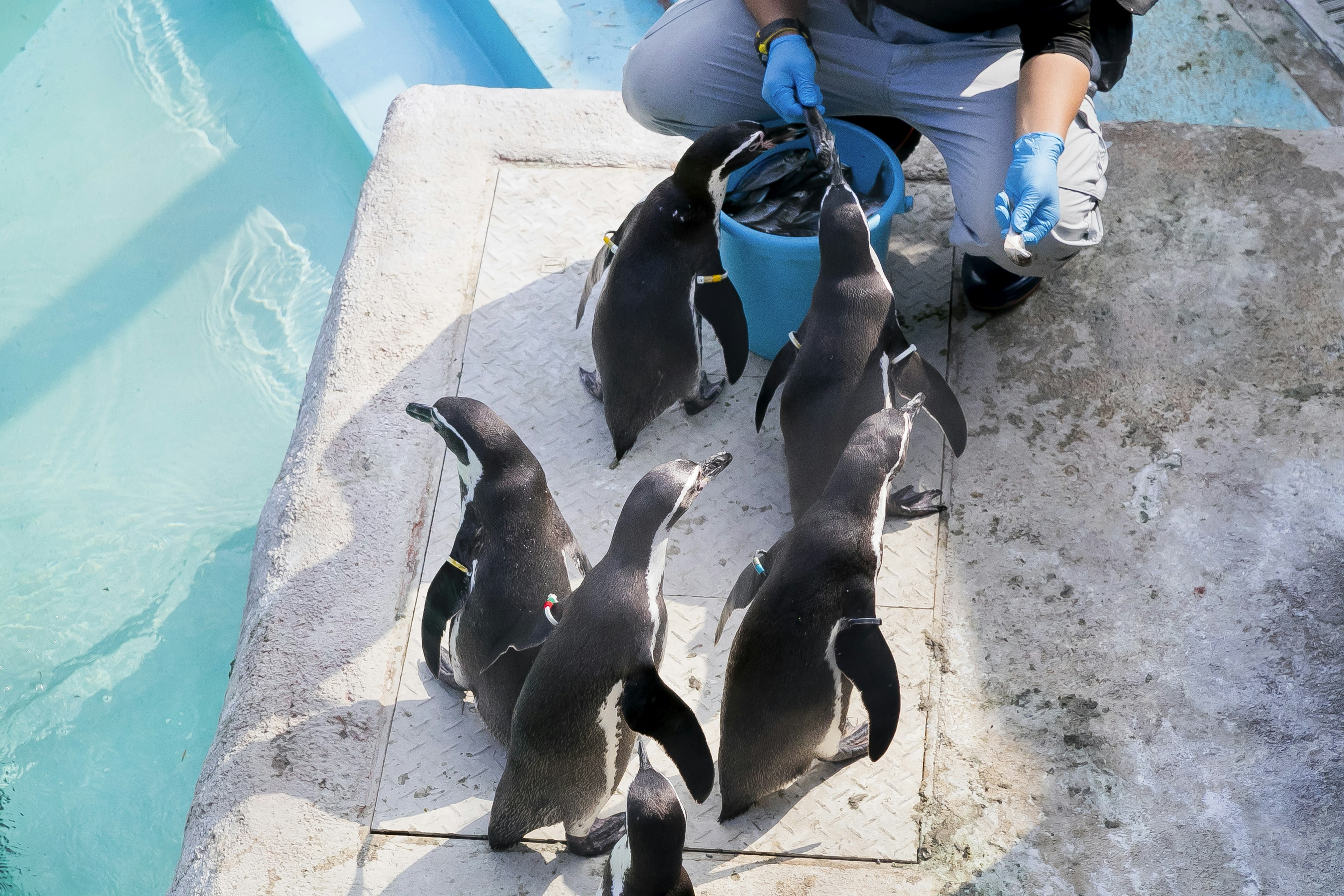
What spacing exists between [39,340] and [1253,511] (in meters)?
4.14

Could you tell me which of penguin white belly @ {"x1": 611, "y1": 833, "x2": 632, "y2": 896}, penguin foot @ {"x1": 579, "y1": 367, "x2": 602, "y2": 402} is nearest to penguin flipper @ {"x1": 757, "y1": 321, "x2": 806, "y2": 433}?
penguin foot @ {"x1": 579, "y1": 367, "x2": 602, "y2": 402}

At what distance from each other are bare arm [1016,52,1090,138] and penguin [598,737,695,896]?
1751mm

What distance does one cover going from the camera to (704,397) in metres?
2.74

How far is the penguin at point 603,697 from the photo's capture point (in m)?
1.84

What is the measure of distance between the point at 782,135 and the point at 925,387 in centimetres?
77

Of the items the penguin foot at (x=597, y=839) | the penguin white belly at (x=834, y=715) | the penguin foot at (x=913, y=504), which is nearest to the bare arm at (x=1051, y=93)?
the penguin foot at (x=913, y=504)

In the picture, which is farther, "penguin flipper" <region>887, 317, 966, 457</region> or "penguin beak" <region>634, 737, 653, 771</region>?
"penguin flipper" <region>887, 317, 966, 457</region>

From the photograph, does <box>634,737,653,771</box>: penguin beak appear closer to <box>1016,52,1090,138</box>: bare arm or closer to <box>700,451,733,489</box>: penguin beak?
<box>700,451,733,489</box>: penguin beak

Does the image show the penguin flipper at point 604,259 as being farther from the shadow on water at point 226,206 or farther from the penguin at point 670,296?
the shadow on water at point 226,206

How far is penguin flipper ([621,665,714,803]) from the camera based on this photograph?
1849mm

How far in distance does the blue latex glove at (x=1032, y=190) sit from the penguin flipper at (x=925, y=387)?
0.35m

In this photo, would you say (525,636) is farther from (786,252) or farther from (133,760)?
(133,760)

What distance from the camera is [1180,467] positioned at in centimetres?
249

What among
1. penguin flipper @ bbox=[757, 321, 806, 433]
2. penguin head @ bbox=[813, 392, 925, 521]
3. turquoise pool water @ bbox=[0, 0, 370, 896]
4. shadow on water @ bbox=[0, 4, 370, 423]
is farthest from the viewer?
shadow on water @ bbox=[0, 4, 370, 423]
